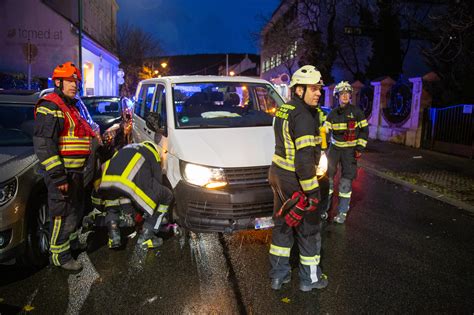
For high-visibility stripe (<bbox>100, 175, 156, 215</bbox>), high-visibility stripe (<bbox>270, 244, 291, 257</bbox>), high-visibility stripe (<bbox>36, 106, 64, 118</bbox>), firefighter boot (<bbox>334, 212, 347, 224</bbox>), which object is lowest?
firefighter boot (<bbox>334, 212, 347, 224</bbox>)

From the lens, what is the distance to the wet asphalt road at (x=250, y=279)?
3.70 meters

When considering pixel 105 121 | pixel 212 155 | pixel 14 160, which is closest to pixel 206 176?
pixel 212 155

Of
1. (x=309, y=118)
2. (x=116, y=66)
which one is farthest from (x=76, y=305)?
(x=116, y=66)

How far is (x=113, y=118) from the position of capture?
434 inches

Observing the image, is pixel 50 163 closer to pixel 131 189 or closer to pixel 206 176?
pixel 131 189

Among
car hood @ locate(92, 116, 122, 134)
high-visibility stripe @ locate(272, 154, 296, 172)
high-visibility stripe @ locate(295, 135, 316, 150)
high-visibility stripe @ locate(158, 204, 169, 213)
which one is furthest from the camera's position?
car hood @ locate(92, 116, 122, 134)

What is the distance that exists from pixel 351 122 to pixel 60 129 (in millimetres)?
3898

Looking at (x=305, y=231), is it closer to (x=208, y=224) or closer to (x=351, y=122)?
(x=208, y=224)

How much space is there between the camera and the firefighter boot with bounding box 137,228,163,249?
495 centimetres

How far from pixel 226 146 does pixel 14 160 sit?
2.18 metres

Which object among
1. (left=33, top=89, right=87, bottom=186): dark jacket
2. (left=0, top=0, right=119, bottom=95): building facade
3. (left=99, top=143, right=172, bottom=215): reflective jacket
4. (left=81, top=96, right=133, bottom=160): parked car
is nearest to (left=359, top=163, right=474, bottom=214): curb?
(left=99, top=143, right=172, bottom=215): reflective jacket

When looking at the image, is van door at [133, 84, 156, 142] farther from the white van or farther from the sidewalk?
the sidewalk

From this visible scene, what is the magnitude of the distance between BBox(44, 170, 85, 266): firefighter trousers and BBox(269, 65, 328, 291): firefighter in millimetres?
2037

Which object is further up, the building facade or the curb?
the building facade
